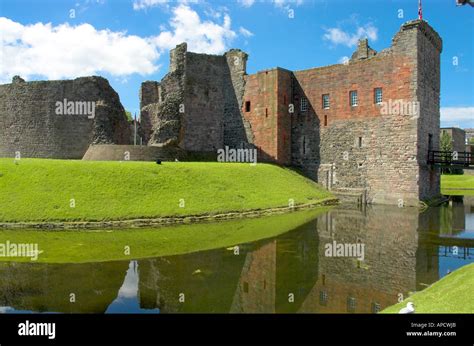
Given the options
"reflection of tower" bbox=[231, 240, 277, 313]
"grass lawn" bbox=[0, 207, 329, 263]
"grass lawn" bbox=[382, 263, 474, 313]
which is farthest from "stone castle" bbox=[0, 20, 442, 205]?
"grass lawn" bbox=[382, 263, 474, 313]

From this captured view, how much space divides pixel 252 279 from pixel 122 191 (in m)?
13.9

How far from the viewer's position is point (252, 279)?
1269cm

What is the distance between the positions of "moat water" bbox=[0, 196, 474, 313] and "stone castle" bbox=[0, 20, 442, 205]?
16114 millimetres

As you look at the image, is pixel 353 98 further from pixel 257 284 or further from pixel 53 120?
pixel 53 120

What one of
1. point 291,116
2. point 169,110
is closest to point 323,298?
point 291,116

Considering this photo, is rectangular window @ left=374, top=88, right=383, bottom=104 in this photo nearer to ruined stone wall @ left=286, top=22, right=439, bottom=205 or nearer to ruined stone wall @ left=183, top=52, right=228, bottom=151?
ruined stone wall @ left=286, top=22, right=439, bottom=205

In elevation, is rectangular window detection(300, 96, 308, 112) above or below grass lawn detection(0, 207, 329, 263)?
above

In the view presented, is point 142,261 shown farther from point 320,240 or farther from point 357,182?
point 357,182

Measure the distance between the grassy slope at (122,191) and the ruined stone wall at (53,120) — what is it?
45.4 feet

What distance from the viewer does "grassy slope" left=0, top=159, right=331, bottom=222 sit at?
71.2ft

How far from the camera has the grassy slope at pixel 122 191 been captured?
854 inches

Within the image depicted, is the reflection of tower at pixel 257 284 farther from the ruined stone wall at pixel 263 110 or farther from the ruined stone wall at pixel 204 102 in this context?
the ruined stone wall at pixel 204 102

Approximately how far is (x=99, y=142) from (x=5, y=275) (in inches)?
1135

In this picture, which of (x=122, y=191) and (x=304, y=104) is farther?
(x=304, y=104)
